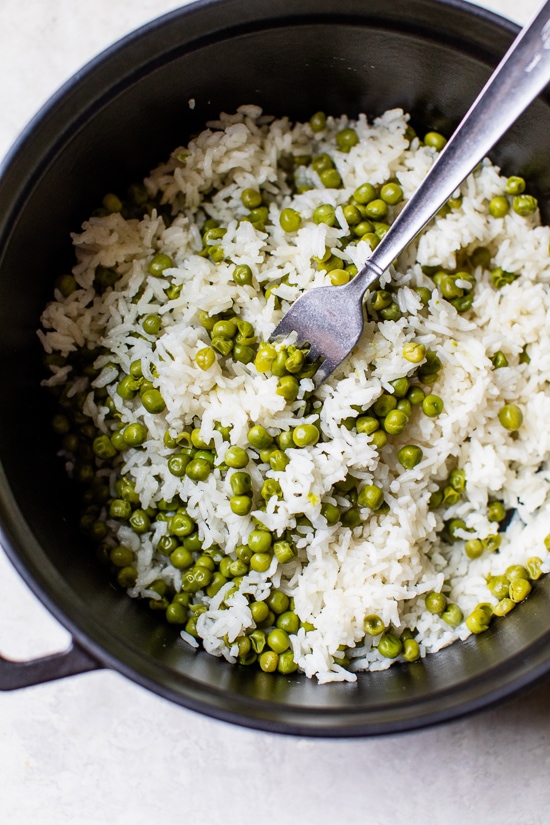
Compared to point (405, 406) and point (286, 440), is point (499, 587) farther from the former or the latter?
point (286, 440)

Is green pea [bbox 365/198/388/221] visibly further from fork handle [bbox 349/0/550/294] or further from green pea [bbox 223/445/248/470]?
green pea [bbox 223/445/248/470]

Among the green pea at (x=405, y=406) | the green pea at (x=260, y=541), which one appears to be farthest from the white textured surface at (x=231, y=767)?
the green pea at (x=405, y=406)

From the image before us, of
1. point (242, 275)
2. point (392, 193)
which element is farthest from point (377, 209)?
point (242, 275)

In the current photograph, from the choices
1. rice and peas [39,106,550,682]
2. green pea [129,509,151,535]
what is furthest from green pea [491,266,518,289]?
green pea [129,509,151,535]

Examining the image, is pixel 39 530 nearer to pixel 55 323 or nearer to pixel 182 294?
pixel 55 323

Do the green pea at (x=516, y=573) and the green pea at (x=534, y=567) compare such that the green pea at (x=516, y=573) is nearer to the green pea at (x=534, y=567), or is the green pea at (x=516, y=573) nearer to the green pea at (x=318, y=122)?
the green pea at (x=534, y=567)

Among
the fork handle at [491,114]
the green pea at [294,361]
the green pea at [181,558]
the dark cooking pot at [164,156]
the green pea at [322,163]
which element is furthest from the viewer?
the green pea at [322,163]

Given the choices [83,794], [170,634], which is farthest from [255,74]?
[83,794]
